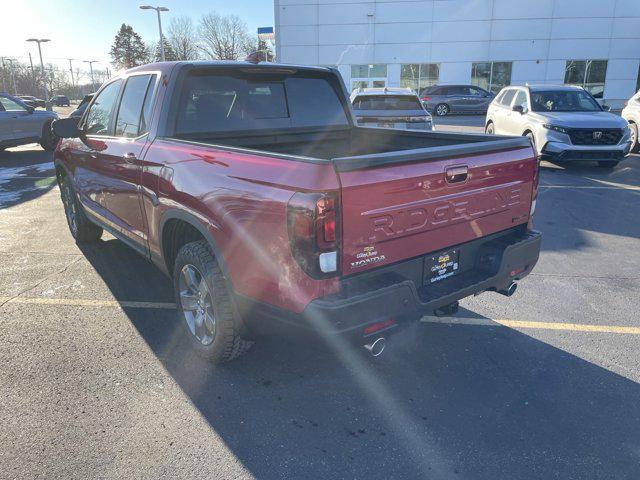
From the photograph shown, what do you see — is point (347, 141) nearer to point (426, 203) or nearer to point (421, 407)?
point (426, 203)

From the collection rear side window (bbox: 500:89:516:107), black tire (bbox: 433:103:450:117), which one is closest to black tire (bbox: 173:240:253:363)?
rear side window (bbox: 500:89:516:107)

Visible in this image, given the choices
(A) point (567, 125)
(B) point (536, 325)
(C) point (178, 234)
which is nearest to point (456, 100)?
(A) point (567, 125)

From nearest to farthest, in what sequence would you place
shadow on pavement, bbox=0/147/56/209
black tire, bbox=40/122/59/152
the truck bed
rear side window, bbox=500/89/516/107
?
the truck bed → shadow on pavement, bbox=0/147/56/209 → rear side window, bbox=500/89/516/107 → black tire, bbox=40/122/59/152

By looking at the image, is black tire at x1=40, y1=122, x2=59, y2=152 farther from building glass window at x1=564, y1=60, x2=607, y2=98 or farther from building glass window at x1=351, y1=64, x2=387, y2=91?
building glass window at x1=564, y1=60, x2=607, y2=98

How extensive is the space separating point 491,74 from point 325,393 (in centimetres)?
3419

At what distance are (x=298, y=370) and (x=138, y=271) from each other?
2.55 metres

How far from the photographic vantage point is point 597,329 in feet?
12.4

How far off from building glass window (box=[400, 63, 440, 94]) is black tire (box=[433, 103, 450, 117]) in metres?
6.66

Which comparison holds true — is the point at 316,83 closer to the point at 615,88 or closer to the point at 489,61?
the point at 489,61

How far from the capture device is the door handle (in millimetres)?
3701

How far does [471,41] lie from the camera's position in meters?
32.4

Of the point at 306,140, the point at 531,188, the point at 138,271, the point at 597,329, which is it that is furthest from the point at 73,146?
the point at 597,329

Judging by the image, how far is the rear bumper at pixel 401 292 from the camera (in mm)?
2412

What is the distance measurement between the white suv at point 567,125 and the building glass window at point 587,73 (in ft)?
82.2
